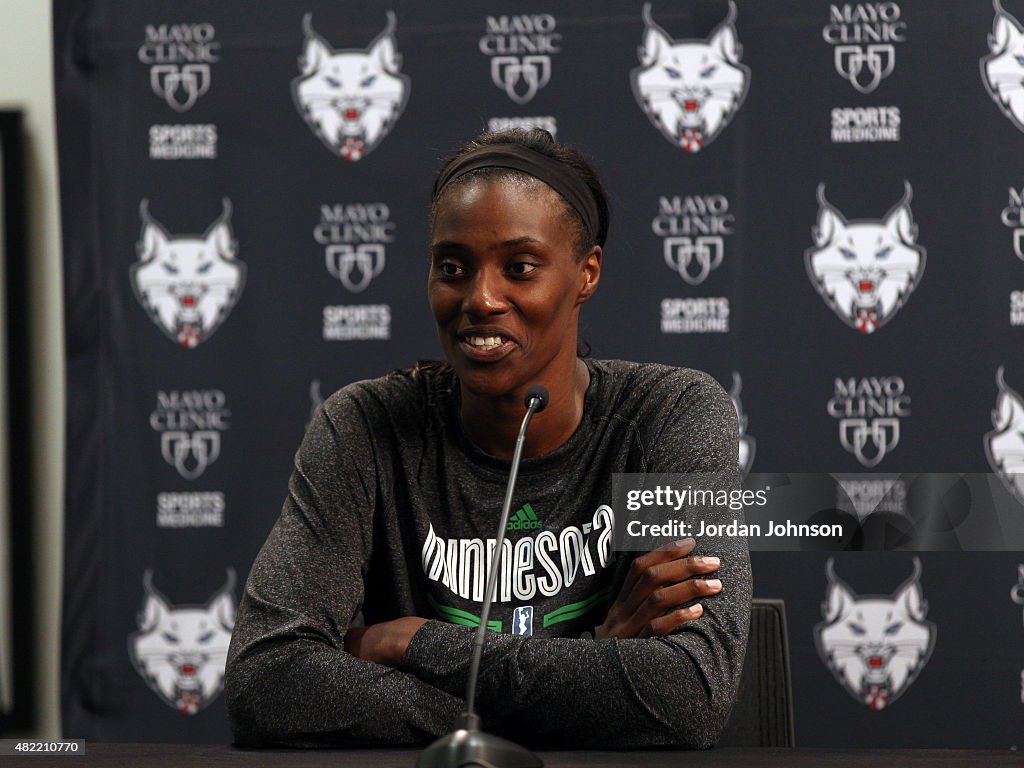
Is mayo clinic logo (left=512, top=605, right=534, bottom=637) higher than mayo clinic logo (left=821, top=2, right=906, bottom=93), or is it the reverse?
mayo clinic logo (left=821, top=2, right=906, bottom=93)

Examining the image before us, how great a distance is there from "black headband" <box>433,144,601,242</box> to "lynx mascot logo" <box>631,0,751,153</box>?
946 millimetres

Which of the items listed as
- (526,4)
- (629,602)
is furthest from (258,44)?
(629,602)

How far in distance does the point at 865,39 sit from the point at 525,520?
1.58 meters

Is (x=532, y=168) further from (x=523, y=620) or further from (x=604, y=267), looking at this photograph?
(x=604, y=267)

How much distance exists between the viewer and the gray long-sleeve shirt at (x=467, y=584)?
125 cm

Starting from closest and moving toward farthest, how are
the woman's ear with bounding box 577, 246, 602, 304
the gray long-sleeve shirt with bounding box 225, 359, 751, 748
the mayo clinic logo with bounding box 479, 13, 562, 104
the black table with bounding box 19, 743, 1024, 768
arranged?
the black table with bounding box 19, 743, 1024, 768, the gray long-sleeve shirt with bounding box 225, 359, 751, 748, the woman's ear with bounding box 577, 246, 602, 304, the mayo clinic logo with bounding box 479, 13, 562, 104

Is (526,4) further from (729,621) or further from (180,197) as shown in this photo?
(729,621)

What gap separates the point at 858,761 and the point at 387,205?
1837 mm

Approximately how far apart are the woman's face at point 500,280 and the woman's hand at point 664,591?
0.34 m

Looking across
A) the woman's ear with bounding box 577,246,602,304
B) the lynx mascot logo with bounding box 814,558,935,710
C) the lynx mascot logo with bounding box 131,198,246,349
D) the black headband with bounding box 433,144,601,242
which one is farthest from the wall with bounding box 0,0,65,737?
the lynx mascot logo with bounding box 814,558,935,710

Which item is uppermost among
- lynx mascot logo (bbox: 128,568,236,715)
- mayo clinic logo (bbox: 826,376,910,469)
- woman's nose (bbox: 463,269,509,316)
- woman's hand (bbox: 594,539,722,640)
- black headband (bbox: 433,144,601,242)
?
black headband (bbox: 433,144,601,242)

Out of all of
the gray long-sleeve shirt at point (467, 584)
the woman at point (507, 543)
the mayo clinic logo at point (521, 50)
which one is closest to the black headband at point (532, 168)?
the woman at point (507, 543)

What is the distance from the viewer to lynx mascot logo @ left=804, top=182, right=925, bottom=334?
2.43 meters

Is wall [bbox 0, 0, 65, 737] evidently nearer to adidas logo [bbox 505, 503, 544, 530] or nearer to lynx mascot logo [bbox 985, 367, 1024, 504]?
adidas logo [bbox 505, 503, 544, 530]
